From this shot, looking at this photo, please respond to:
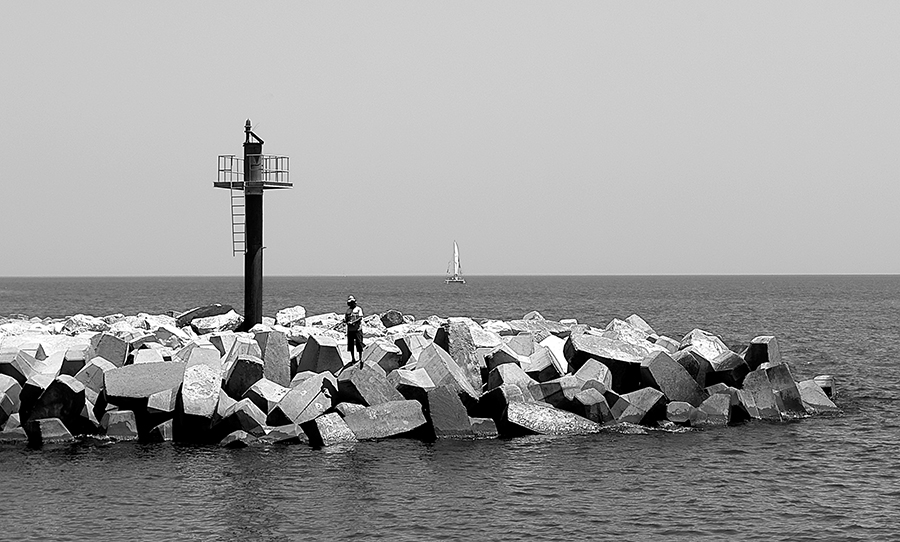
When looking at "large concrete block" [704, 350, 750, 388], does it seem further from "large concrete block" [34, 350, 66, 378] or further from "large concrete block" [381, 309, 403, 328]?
"large concrete block" [34, 350, 66, 378]

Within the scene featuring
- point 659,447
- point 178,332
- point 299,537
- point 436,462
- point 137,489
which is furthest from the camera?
point 178,332

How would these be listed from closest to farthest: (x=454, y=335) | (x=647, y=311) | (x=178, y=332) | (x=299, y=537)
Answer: (x=299, y=537) < (x=454, y=335) < (x=178, y=332) < (x=647, y=311)

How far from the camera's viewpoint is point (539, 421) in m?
18.9

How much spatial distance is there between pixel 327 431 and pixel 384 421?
106 centimetres

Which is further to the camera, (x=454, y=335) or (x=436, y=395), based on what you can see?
(x=454, y=335)

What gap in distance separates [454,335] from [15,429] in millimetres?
8207

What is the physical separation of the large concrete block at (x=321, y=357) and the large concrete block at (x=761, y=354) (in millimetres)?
8581

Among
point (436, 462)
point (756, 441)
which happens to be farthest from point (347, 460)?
point (756, 441)

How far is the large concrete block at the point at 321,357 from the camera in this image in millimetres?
20141

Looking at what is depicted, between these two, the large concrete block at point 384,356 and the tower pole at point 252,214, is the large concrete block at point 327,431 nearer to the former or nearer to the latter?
the large concrete block at point 384,356

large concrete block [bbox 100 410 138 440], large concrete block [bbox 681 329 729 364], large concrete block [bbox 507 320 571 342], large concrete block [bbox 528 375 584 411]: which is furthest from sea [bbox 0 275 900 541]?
large concrete block [bbox 507 320 571 342]

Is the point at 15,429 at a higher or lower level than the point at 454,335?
lower

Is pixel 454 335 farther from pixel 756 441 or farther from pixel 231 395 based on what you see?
pixel 756 441

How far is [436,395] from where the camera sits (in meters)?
18.4
